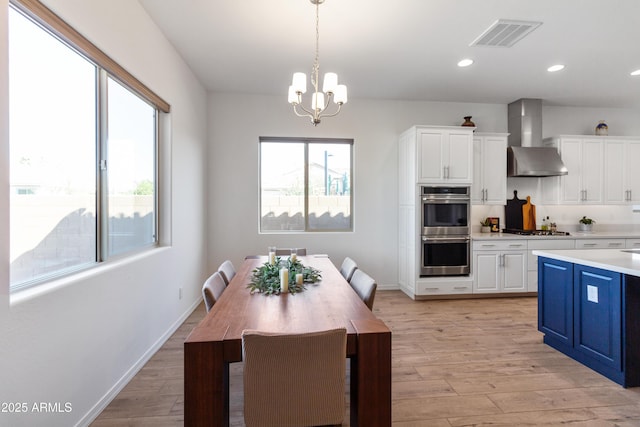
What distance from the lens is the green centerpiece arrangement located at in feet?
6.91

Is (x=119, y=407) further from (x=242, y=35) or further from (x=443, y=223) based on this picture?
(x=443, y=223)

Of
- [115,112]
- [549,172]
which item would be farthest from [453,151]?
[115,112]

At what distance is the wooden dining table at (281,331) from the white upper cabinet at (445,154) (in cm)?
304

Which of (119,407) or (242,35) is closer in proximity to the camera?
(119,407)

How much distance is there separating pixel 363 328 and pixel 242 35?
285cm

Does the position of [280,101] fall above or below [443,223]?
above

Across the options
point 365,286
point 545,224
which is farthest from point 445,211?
point 365,286

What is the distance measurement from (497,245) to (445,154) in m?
1.46

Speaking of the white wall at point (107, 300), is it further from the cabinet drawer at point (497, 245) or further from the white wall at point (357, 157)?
the cabinet drawer at point (497, 245)

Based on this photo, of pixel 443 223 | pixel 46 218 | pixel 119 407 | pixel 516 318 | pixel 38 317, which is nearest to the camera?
pixel 38 317

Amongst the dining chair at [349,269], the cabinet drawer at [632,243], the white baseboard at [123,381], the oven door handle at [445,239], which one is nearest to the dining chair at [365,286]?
the dining chair at [349,269]

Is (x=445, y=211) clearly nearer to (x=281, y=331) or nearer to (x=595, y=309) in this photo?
(x=595, y=309)

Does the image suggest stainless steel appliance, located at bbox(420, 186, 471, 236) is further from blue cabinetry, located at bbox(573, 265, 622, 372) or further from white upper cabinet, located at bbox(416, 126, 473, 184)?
blue cabinetry, located at bbox(573, 265, 622, 372)

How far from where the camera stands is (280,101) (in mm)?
4684
